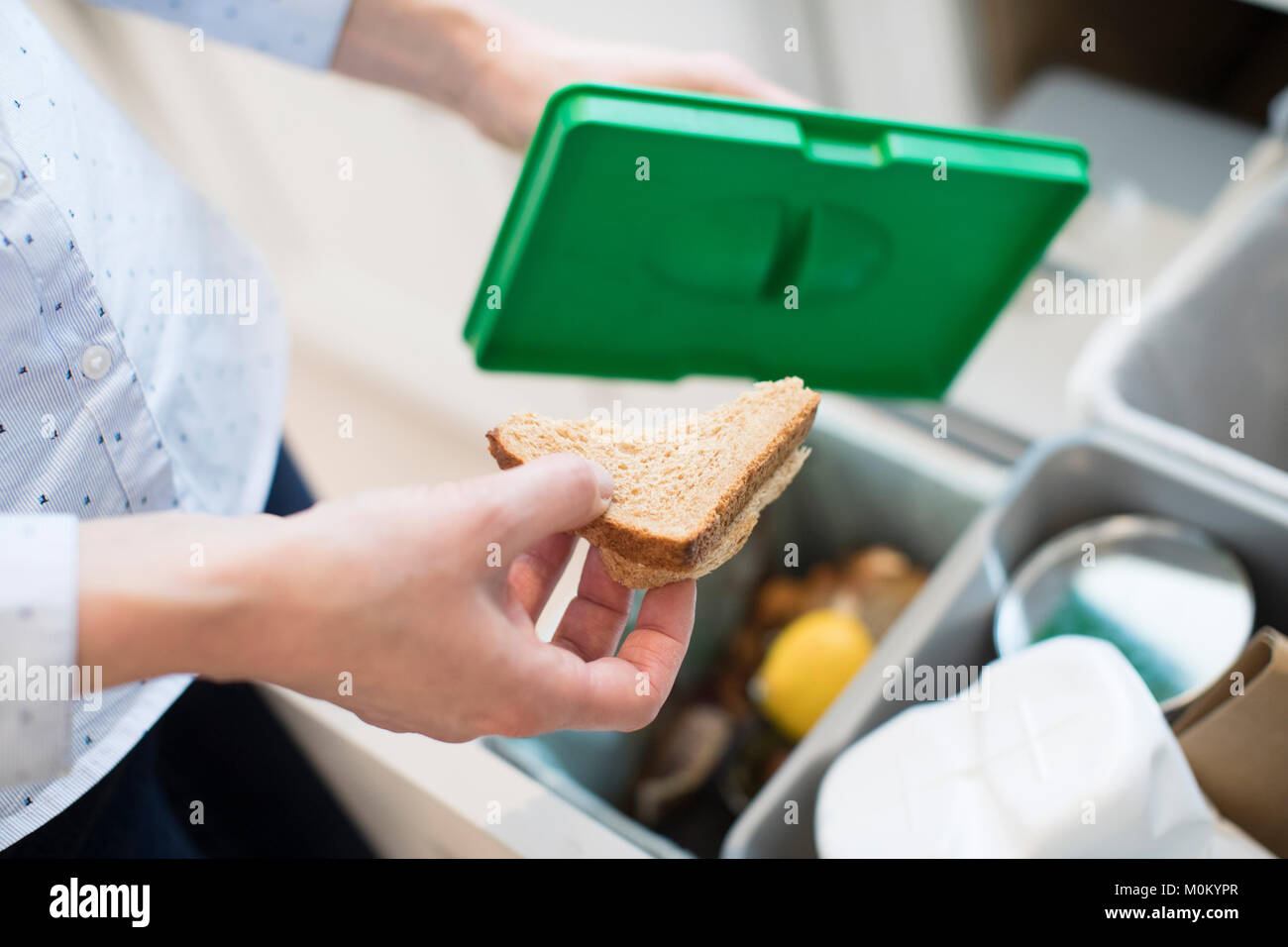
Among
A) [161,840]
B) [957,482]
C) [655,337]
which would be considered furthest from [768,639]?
[161,840]

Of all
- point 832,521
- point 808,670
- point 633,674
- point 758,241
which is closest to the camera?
point 633,674

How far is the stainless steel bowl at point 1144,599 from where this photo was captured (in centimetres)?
56

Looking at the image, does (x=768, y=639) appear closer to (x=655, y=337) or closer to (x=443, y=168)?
(x=655, y=337)

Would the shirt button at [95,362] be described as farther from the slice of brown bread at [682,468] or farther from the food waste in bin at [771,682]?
the food waste in bin at [771,682]

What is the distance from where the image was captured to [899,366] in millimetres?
696

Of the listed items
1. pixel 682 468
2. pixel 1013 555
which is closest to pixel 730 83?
pixel 682 468

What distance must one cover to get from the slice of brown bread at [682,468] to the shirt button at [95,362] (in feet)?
0.69

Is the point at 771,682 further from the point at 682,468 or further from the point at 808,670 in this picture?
the point at 682,468

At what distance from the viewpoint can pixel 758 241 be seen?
1.91 feet

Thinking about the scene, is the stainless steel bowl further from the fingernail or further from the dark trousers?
the dark trousers

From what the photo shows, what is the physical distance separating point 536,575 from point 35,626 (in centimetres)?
24

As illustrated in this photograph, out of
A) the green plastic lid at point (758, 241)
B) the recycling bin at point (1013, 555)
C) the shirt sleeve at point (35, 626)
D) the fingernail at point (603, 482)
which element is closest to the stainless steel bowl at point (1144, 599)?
the recycling bin at point (1013, 555)

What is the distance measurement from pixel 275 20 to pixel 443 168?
0.66m

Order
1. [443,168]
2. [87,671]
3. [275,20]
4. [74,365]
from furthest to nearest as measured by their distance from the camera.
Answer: [443,168] < [275,20] < [74,365] < [87,671]
